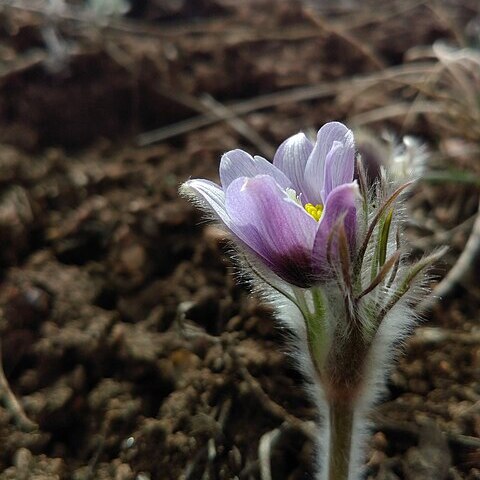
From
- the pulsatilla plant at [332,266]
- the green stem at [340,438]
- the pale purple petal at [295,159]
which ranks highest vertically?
the pale purple petal at [295,159]

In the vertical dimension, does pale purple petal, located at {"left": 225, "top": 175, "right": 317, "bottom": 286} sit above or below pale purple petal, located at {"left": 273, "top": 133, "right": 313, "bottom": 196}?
below

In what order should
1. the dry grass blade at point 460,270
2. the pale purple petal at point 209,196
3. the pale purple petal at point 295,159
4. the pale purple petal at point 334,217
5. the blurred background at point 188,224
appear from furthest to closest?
the dry grass blade at point 460,270 < the blurred background at point 188,224 < the pale purple petal at point 295,159 < the pale purple petal at point 209,196 < the pale purple petal at point 334,217

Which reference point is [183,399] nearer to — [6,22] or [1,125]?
[1,125]

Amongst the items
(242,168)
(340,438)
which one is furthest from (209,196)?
(340,438)

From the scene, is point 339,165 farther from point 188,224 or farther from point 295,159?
point 188,224

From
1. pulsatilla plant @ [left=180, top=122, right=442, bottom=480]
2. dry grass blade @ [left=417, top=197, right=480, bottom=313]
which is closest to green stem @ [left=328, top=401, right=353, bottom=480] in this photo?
pulsatilla plant @ [left=180, top=122, right=442, bottom=480]

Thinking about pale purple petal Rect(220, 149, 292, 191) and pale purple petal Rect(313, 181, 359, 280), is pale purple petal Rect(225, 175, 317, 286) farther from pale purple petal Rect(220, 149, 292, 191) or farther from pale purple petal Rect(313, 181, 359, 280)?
Answer: pale purple petal Rect(220, 149, 292, 191)

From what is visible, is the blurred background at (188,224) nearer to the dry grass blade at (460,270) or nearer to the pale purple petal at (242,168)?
the dry grass blade at (460,270)

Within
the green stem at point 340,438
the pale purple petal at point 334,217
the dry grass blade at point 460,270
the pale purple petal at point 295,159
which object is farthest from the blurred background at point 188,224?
the pale purple petal at point 334,217
